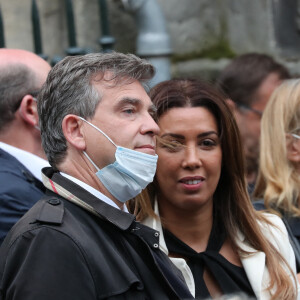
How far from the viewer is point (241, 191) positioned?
10.6ft

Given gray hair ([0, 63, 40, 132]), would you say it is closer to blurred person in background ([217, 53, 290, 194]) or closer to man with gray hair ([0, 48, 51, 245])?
man with gray hair ([0, 48, 51, 245])

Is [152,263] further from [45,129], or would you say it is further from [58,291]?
[45,129]

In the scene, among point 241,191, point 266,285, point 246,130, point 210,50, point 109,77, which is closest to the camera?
point 109,77

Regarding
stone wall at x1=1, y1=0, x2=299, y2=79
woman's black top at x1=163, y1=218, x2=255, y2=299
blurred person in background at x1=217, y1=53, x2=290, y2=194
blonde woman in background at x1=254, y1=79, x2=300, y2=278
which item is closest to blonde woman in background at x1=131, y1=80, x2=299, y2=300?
woman's black top at x1=163, y1=218, x2=255, y2=299

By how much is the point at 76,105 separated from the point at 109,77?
5.9 inches

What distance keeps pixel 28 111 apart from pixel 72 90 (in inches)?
46.5

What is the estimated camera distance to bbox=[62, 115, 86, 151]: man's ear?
7.91 feet

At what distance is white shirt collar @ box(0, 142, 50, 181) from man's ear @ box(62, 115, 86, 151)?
100 cm

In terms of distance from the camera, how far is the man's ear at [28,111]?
3555 millimetres

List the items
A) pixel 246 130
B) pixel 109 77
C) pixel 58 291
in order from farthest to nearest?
pixel 246 130 < pixel 109 77 < pixel 58 291

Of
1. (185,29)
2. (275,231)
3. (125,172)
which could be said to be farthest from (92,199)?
(185,29)

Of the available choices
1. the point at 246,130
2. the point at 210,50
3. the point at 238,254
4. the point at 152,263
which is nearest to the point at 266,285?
the point at 238,254

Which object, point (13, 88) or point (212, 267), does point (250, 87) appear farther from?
point (212, 267)

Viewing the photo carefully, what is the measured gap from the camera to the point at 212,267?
296cm
